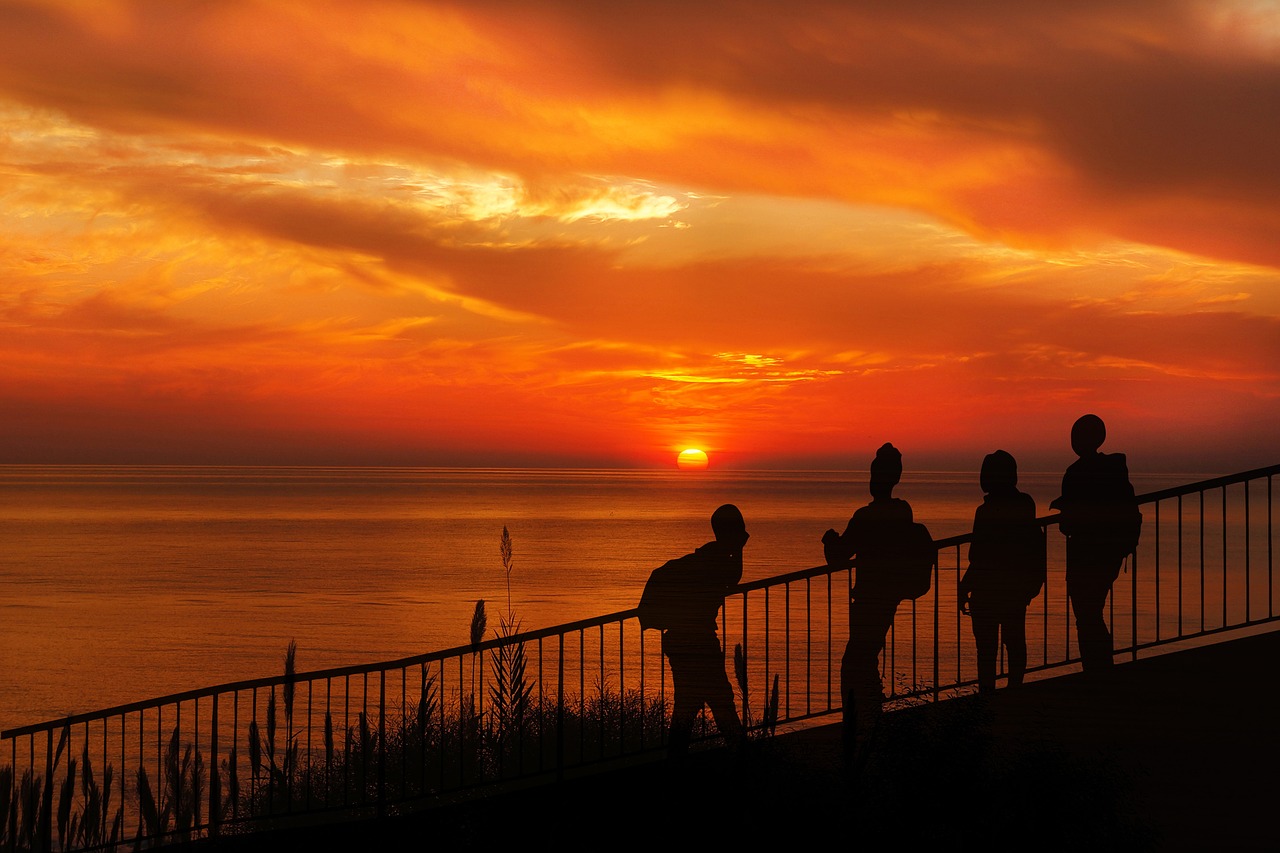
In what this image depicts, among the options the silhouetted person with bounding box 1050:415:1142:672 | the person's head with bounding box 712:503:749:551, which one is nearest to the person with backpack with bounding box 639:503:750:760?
the person's head with bounding box 712:503:749:551

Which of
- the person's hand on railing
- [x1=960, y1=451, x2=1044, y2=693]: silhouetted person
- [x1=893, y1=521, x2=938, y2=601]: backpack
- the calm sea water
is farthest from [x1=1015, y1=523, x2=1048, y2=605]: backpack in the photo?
the calm sea water

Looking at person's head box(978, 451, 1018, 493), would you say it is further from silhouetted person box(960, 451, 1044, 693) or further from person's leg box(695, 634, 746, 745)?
person's leg box(695, 634, 746, 745)

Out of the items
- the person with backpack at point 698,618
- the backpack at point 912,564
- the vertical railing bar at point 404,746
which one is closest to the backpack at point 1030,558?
the backpack at point 912,564

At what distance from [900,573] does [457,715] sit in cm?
1315

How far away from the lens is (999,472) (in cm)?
739

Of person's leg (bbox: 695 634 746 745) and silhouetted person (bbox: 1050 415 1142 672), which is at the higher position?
silhouetted person (bbox: 1050 415 1142 672)

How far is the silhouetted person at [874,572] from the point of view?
23.7 ft

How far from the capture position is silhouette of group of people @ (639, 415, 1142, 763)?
7.15m

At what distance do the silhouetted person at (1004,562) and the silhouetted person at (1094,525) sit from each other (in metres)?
0.23

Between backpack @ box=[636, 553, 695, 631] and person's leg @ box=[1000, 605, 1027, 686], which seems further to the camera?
person's leg @ box=[1000, 605, 1027, 686]

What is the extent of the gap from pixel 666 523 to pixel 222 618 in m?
58.0

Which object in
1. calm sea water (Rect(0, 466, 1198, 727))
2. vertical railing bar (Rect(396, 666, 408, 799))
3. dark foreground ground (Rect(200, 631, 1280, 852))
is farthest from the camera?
calm sea water (Rect(0, 466, 1198, 727))

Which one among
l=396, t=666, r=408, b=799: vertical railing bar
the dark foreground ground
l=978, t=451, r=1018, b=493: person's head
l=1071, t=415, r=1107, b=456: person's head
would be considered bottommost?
l=396, t=666, r=408, b=799: vertical railing bar

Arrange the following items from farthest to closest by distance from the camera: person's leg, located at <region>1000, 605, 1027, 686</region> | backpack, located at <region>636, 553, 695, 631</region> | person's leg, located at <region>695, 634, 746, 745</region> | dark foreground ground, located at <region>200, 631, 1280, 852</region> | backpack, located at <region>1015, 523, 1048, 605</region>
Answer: person's leg, located at <region>1000, 605, 1027, 686</region>
backpack, located at <region>1015, 523, 1048, 605</region>
person's leg, located at <region>695, 634, 746, 745</region>
backpack, located at <region>636, 553, 695, 631</region>
dark foreground ground, located at <region>200, 631, 1280, 852</region>
